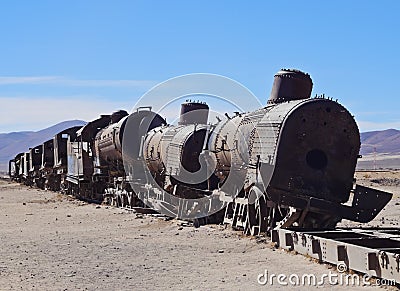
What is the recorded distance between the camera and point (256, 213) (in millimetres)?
15984

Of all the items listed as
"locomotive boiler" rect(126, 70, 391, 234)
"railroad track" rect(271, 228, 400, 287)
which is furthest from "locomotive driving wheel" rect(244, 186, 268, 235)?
"railroad track" rect(271, 228, 400, 287)

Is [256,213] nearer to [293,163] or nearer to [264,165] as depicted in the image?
[264,165]

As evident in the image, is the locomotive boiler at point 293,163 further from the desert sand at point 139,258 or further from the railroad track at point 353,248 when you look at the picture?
the desert sand at point 139,258

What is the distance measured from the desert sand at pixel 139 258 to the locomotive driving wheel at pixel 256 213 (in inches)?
15.4

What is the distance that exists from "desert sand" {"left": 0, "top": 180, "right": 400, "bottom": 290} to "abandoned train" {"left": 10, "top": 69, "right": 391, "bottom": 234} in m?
0.90

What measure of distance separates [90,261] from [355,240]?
190 inches

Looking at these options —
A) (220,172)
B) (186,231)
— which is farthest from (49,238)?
(220,172)

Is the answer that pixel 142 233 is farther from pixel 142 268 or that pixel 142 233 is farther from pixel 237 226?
pixel 142 268

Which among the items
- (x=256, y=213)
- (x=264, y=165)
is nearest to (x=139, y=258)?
(x=264, y=165)

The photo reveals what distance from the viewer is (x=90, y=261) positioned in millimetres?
12641

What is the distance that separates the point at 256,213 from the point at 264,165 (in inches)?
80.2

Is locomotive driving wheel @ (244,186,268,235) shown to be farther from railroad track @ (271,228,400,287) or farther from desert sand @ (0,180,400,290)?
railroad track @ (271,228,400,287)

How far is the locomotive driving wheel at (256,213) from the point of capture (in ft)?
50.0

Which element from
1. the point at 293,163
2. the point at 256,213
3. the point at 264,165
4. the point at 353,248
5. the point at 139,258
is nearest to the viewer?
the point at 353,248
